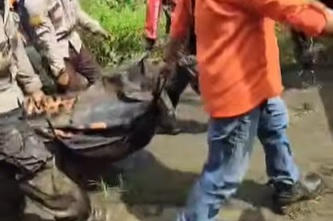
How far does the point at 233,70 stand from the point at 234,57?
0.06m

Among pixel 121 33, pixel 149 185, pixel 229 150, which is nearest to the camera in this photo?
pixel 229 150

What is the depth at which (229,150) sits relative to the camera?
437 cm

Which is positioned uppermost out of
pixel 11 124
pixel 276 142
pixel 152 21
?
pixel 152 21

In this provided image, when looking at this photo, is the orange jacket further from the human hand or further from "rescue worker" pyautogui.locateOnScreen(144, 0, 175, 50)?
"rescue worker" pyautogui.locateOnScreen(144, 0, 175, 50)

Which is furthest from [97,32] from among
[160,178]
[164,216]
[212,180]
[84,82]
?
[212,180]

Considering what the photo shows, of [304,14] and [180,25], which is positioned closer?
[304,14]

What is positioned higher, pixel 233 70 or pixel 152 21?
pixel 233 70

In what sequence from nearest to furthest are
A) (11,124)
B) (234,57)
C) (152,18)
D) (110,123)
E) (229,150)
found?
(234,57) → (229,150) → (11,124) → (110,123) → (152,18)

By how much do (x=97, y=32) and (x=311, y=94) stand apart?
4.89ft

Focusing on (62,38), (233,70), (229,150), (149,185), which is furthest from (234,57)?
(62,38)

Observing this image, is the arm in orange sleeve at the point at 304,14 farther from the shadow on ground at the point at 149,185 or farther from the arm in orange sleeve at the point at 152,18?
the arm in orange sleeve at the point at 152,18

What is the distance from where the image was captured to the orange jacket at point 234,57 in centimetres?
411

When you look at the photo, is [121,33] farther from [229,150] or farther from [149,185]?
[229,150]


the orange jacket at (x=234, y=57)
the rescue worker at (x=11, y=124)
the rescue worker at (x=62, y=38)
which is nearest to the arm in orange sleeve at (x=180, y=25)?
the orange jacket at (x=234, y=57)
